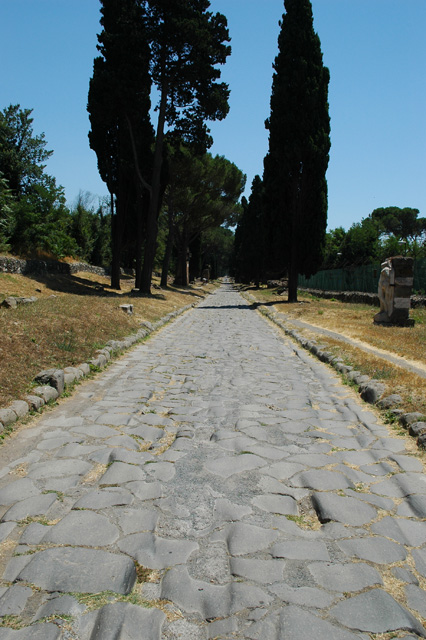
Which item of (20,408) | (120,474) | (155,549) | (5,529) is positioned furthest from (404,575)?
(20,408)

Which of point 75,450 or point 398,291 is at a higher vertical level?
point 398,291

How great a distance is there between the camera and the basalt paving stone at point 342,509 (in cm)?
315

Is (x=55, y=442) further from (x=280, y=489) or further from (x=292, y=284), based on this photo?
(x=292, y=284)

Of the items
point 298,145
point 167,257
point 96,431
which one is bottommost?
point 96,431

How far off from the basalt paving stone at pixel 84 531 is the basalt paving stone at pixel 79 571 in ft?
0.30

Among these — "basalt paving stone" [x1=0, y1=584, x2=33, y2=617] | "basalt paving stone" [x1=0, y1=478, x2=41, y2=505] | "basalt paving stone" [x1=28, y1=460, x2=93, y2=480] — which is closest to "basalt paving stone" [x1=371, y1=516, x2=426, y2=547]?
"basalt paving stone" [x1=0, y1=584, x2=33, y2=617]

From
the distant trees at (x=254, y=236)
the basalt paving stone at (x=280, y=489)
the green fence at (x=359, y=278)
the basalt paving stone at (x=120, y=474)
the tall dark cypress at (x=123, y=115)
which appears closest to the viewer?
the basalt paving stone at (x=280, y=489)

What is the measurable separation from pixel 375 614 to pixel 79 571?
56.9 inches

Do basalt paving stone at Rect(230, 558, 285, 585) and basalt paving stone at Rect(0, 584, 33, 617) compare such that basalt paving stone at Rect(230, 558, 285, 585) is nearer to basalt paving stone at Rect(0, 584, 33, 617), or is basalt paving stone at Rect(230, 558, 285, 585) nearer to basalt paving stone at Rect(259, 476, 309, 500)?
basalt paving stone at Rect(259, 476, 309, 500)

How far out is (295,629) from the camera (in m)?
2.15

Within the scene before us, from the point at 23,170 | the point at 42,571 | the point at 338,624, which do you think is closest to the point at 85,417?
the point at 42,571

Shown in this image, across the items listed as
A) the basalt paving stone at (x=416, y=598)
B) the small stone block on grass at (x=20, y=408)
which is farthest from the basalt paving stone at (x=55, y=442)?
the basalt paving stone at (x=416, y=598)

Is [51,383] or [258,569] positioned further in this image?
[51,383]

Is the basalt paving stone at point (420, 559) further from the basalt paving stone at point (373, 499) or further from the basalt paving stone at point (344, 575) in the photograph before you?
the basalt paving stone at point (373, 499)
